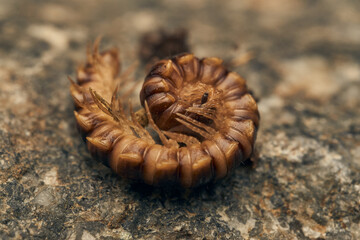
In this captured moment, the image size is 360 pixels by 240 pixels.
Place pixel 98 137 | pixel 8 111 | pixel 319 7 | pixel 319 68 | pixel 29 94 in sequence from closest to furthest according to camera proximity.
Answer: pixel 98 137, pixel 8 111, pixel 29 94, pixel 319 68, pixel 319 7

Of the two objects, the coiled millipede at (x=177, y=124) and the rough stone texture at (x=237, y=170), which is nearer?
the coiled millipede at (x=177, y=124)

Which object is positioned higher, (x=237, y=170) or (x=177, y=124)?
(x=177, y=124)

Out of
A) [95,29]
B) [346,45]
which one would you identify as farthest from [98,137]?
[346,45]

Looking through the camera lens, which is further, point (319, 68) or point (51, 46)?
point (319, 68)

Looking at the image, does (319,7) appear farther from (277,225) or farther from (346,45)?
(277,225)

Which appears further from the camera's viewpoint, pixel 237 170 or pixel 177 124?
pixel 237 170
